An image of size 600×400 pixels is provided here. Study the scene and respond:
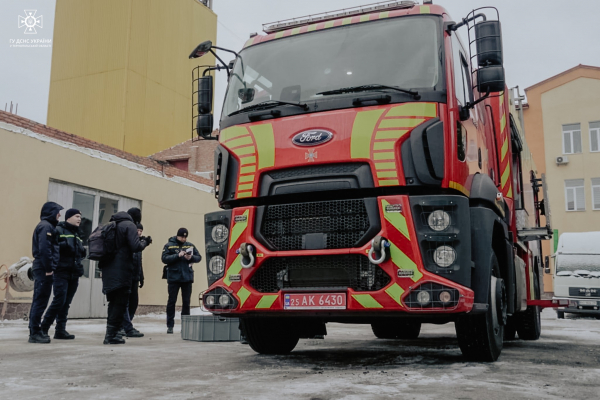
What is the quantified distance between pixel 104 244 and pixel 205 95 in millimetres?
2363

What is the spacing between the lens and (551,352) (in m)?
6.70

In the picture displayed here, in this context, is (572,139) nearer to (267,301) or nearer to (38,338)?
(38,338)

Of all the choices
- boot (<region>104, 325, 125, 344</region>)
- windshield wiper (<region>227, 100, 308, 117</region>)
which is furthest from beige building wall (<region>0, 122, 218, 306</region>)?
windshield wiper (<region>227, 100, 308, 117</region>)

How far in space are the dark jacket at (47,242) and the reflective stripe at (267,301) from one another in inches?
140

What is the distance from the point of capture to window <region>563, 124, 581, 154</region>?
29.0 m

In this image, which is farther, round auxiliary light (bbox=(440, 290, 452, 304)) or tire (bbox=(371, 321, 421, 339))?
tire (bbox=(371, 321, 421, 339))

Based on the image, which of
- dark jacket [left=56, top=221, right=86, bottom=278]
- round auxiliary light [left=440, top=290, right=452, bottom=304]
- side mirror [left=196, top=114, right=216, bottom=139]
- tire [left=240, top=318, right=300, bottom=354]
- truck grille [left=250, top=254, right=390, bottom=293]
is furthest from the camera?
dark jacket [left=56, top=221, right=86, bottom=278]

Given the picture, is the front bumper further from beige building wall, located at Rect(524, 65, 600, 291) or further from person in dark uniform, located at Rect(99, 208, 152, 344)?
beige building wall, located at Rect(524, 65, 600, 291)

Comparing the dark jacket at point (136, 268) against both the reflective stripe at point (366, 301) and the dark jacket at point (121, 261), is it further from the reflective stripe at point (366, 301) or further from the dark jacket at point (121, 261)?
the reflective stripe at point (366, 301)

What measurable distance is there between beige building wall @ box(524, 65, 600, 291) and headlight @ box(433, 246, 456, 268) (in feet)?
84.8

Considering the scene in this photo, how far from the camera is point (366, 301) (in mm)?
→ 4676

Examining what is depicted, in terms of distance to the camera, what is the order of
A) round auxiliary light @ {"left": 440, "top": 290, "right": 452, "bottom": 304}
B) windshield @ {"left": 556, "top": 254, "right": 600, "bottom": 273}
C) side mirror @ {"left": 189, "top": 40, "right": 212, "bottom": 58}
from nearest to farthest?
round auxiliary light @ {"left": 440, "top": 290, "right": 452, "bottom": 304} → side mirror @ {"left": 189, "top": 40, "right": 212, "bottom": 58} → windshield @ {"left": 556, "top": 254, "right": 600, "bottom": 273}

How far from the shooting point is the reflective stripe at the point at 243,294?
5.08 metres

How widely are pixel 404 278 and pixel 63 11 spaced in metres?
26.9
